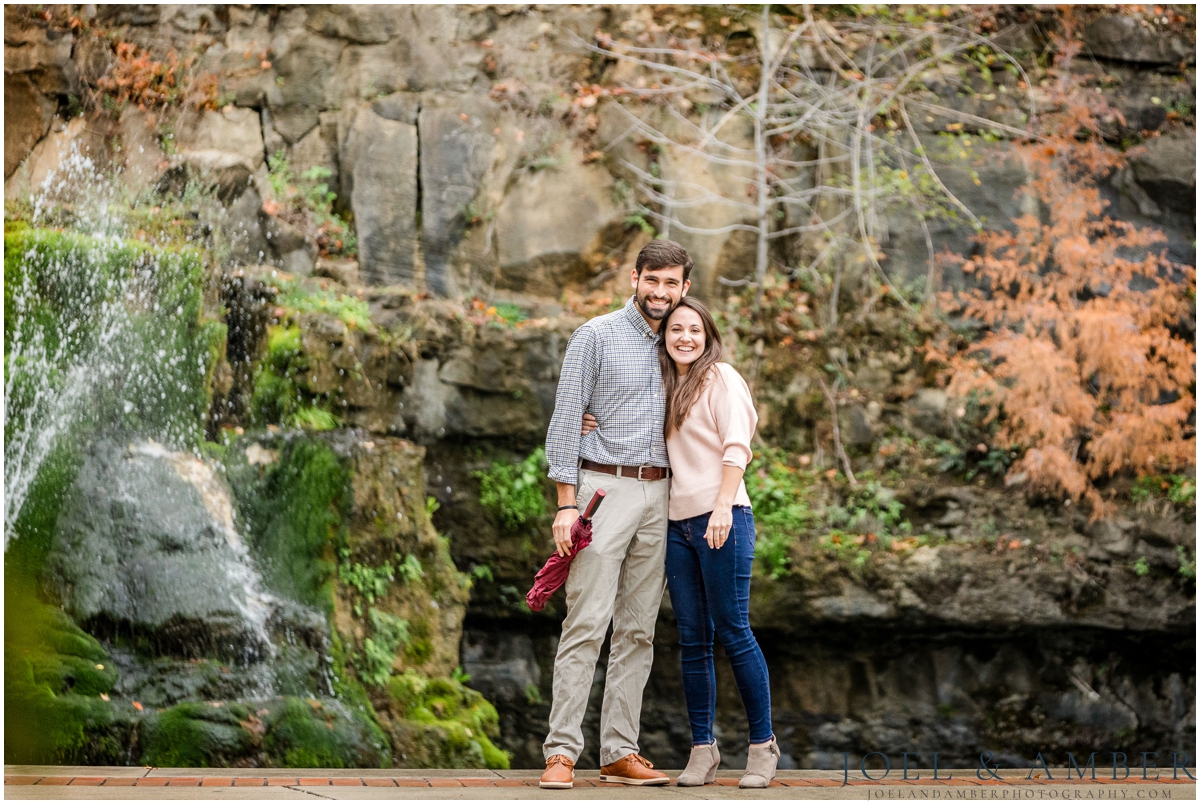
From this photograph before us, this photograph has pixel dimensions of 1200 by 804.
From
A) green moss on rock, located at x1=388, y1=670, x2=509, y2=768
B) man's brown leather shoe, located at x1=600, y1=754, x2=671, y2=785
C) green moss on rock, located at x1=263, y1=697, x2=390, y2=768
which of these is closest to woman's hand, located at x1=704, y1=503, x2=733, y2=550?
man's brown leather shoe, located at x1=600, y1=754, x2=671, y2=785

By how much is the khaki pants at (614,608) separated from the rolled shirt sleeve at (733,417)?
0.92 feet

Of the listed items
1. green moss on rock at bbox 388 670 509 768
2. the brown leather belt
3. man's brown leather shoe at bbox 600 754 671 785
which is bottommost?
green moss on rock at bbox 388 670 509 768

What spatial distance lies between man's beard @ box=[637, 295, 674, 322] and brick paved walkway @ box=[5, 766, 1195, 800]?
1637mm

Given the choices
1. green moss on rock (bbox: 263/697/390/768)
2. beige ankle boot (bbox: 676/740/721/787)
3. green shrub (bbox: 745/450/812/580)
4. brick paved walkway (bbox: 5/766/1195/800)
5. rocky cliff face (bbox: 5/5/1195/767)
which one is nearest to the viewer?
brick paved walkway (bbox: 5/766/1195/800)

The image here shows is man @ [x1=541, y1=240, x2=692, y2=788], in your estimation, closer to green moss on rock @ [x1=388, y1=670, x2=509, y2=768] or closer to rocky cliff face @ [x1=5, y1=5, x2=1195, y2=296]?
green moss on rock @ [x1=388, y1=670, x2=509, y2=768]

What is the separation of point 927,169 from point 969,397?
1.99 metres

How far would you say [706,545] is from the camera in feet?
11.5

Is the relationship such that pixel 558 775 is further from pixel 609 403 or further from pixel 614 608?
pixel 609 403

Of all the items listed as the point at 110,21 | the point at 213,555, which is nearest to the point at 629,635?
the point at 213,555

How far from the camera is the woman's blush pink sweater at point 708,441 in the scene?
3.52 meters

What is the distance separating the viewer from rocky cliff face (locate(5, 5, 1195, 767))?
5.80 metres

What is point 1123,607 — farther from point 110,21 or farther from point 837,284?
point 110,21

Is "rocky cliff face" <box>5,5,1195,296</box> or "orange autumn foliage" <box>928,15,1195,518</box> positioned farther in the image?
"rocky cliff face" <box>5,5,1195,296</box>

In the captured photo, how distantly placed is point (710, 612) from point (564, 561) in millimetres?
550
